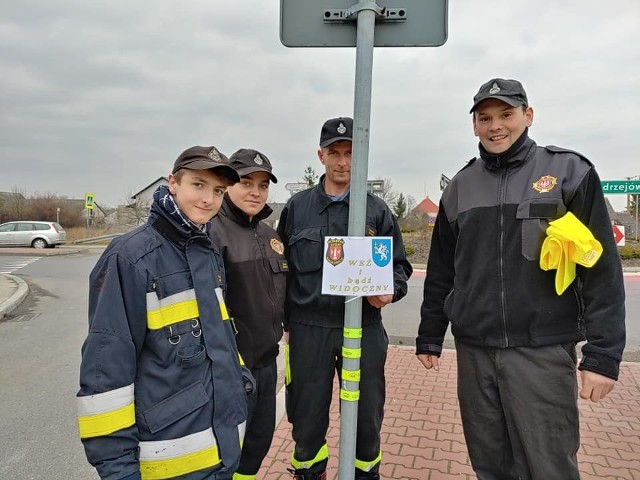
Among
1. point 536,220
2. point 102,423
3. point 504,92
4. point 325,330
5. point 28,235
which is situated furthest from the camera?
point 28,235

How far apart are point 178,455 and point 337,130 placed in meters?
1.88

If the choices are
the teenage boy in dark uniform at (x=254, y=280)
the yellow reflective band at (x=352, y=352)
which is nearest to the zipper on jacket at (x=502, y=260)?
the yellow reflective band at (x=352, y=352)

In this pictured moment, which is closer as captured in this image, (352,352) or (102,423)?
(102,423)

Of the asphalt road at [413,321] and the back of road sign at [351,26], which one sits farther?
the asphalt road at [413,321]

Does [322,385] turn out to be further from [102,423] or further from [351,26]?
[351,26]

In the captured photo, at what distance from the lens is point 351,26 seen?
1873 millimetres

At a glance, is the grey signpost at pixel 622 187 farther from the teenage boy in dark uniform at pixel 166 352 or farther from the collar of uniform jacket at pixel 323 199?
the teenage boy in dark uniform at pixel 166 352

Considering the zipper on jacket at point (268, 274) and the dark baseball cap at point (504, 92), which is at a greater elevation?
the dark baseball cap at point (504, 92)

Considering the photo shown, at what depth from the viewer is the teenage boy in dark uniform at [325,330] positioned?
270cm

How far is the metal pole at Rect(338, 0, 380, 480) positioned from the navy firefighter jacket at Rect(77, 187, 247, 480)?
1.43 feet

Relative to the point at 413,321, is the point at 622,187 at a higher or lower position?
higher

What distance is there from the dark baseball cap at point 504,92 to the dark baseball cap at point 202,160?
4.11ft

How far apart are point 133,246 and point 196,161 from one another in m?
0.44

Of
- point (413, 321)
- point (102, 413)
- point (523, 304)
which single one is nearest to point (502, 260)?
point (523, 304)
